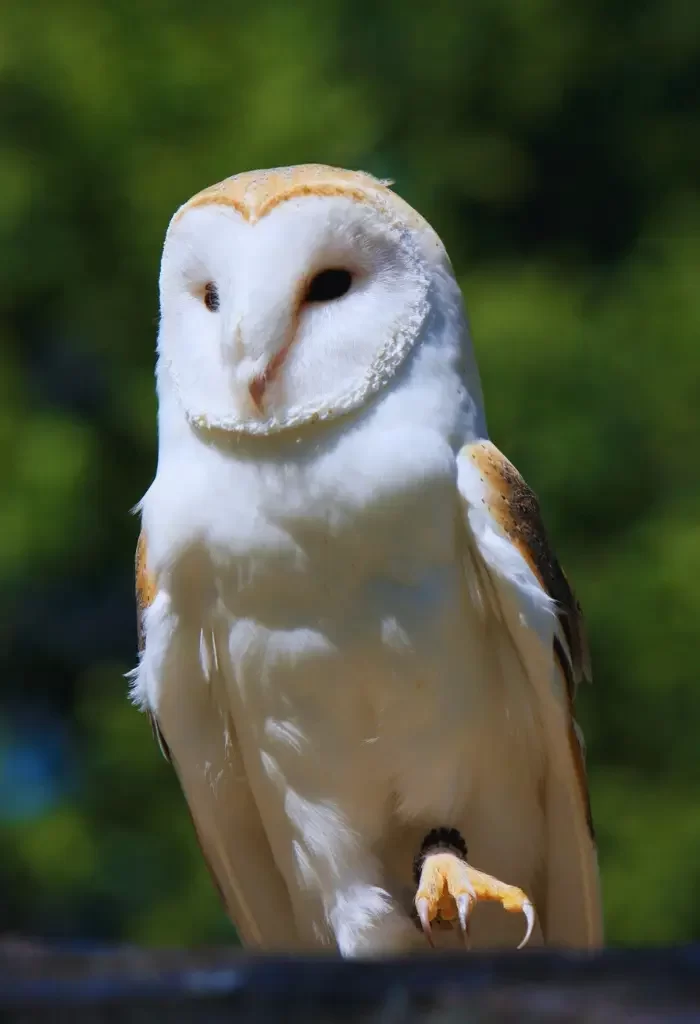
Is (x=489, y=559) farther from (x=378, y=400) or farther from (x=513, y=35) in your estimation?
(x=513, y=35)

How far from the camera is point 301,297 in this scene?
1.51m

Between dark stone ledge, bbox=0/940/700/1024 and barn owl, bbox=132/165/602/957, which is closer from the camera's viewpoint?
dark stone ledge, bbox=0/940/700/1024

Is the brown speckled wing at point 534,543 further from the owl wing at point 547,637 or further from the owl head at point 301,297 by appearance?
the owl head at point 301,297

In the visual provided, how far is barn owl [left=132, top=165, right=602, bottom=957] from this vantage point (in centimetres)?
151

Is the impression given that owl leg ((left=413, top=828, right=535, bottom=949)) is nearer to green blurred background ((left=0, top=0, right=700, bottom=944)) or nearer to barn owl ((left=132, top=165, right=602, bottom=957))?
barn owl ((left=132, top=165, right=602, bottom=957))

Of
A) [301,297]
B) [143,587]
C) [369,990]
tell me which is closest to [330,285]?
[301,297]

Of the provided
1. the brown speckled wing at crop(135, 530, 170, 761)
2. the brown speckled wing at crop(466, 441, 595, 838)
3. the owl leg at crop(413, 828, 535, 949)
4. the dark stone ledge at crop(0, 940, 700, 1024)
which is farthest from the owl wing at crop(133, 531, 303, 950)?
the dark stone ledge at crop(0, 940, 700, 1024)

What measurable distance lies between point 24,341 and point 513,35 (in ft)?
5.07

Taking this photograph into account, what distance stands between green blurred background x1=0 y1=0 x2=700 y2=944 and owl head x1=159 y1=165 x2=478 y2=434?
1.71 m

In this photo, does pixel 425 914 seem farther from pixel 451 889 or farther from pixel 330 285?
pixel 330 285

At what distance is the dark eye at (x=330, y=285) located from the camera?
1537mm

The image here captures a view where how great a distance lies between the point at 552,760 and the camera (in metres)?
1.71

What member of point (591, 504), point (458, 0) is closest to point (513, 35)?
point (458, 0)

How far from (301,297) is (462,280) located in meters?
2.21
